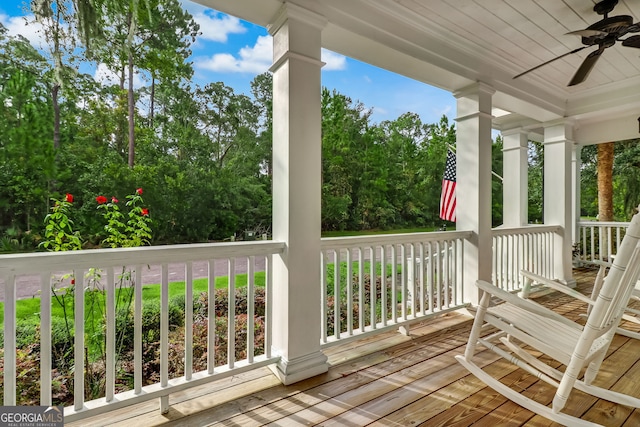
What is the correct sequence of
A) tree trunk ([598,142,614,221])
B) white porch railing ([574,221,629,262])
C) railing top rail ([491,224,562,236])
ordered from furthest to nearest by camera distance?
tree trunk ([598,142,614,221])
white porch railing ([574,221,629,262])
railing top rail ([491,224,562,236])

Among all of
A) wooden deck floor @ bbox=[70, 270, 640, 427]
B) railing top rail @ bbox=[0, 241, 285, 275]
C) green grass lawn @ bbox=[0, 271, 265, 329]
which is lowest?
wooden deck floor @ bbox=[70, 270, 640, 427]

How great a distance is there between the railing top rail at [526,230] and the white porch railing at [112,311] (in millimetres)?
2739

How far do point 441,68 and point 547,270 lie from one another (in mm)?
3146

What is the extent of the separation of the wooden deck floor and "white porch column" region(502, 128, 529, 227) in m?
3.13

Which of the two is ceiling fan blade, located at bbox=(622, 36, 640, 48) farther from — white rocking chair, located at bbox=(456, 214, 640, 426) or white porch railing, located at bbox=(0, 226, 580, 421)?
white porch railing, located at bbox=(0, 226, 580, 421)

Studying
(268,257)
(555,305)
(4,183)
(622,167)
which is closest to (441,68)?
(268,257)

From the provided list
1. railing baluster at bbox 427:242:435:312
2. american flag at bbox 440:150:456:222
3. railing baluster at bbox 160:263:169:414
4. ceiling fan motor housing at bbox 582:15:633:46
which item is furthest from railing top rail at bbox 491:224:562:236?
railing baluster at bbox 160:263:169:414

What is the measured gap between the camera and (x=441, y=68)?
2904mm

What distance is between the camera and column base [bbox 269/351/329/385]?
2.07 metres

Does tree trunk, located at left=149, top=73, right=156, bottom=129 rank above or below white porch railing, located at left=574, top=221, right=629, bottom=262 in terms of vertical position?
above

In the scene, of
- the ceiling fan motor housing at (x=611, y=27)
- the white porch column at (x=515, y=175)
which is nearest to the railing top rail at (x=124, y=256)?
the ceiling fan motor housing at (x=611, y=27)

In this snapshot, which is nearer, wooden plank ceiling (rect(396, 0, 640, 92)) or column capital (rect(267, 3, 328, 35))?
column capital (rect(267, 3, 328, 35))

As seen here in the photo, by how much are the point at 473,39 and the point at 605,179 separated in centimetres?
609

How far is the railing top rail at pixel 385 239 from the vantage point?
2359 mm
